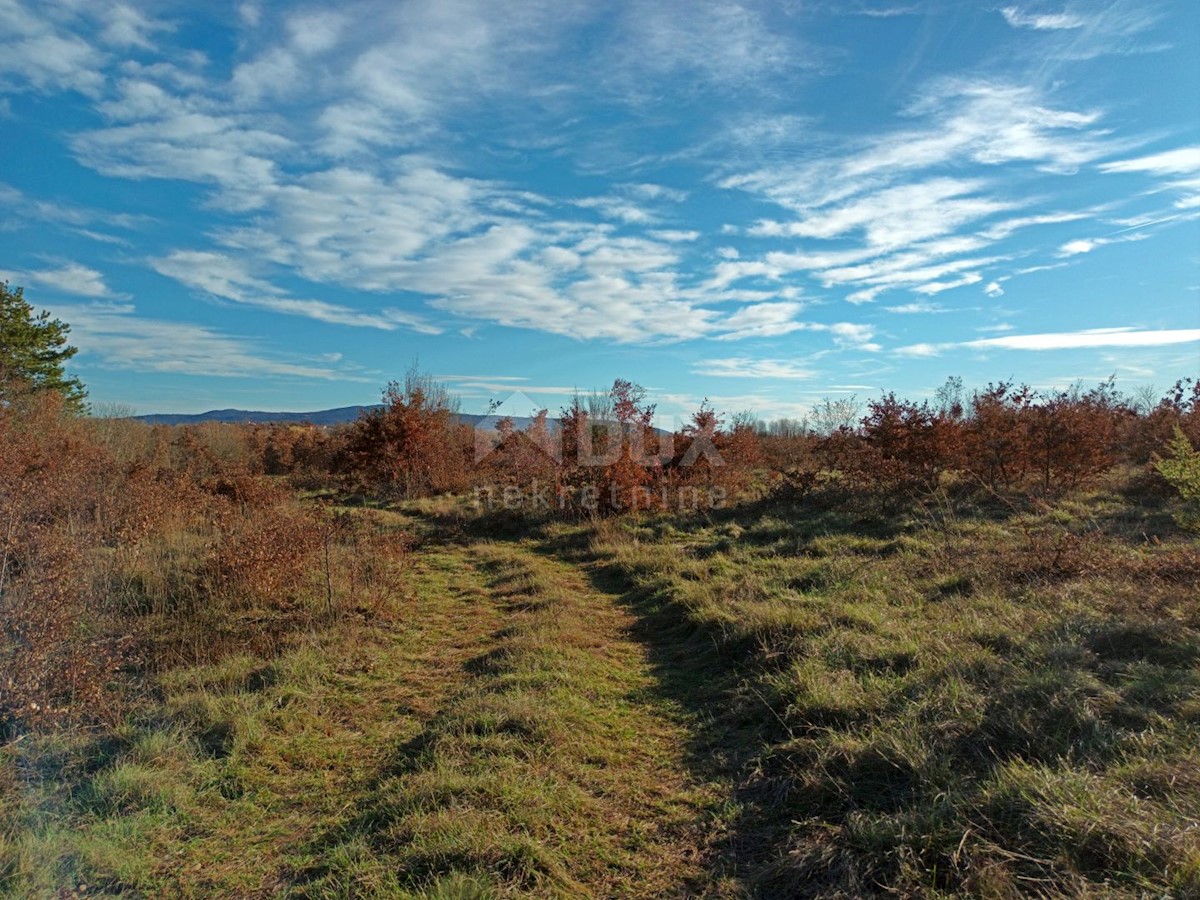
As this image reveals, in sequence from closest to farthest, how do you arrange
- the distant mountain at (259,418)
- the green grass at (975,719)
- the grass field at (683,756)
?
1. the green grass at (975,719)
2. the grass field at (683,756)
3. the distant mountain at (259,418)

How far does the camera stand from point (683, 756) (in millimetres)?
3994

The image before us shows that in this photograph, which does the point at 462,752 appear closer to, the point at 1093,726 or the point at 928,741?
the point at 928,741

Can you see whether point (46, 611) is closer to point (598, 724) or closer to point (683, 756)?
point (598, 724)

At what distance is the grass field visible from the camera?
2.66 metres

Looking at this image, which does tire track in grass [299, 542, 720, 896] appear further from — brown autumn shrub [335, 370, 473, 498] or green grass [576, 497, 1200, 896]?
brown autumn shrub [335, 370, 473, 498]

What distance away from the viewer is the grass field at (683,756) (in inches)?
105

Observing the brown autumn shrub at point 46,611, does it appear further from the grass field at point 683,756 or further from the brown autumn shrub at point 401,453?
the brown autumn shrub at point 401,453

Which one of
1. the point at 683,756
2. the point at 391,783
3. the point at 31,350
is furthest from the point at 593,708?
the point at 31,350

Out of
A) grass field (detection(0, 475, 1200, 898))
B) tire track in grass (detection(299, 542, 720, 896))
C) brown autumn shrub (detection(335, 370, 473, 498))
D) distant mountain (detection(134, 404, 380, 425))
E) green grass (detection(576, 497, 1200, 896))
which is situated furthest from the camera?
distant mountain (detection(134, 404, 380, 425))

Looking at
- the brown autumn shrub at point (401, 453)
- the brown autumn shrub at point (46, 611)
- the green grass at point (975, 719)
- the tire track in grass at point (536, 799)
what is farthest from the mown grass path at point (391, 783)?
the brown autumn shrub at point (401, 453)

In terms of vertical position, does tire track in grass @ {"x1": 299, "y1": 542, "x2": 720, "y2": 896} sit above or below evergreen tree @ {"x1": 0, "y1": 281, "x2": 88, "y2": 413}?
below

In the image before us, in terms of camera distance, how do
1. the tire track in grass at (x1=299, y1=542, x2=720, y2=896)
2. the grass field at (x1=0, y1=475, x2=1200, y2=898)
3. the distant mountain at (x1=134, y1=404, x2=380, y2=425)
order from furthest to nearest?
the distant mountain at (x1=134, y1=404, x2=380, y2=425) → the tire track in grass at (x1=299, y1=542, x2=720, y2=896) → the grass field at (x1=0, y1=475, x2=1200, y2=898)

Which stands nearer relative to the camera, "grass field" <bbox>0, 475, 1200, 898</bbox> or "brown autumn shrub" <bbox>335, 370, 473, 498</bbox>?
"grass field" <bbox>0, 475, 1200, 898</bbox>

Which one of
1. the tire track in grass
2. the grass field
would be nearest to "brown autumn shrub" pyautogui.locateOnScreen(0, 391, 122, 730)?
the grass field
